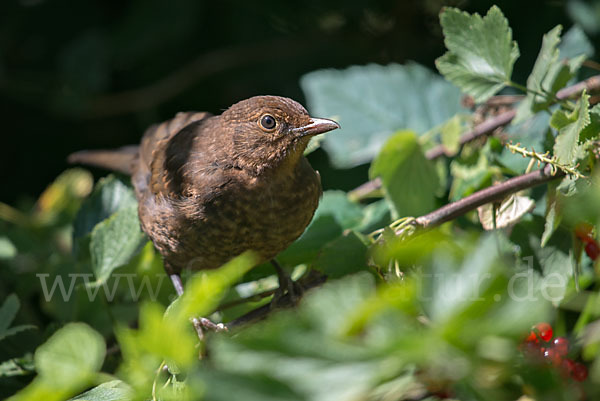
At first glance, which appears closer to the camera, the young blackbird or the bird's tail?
the young blackbird

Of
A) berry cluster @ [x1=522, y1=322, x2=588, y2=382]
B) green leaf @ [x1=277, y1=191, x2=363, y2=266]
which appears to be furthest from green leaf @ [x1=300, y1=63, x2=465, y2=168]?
berry cluster @ [x1=522, y1=322, x2=588, y2=382]

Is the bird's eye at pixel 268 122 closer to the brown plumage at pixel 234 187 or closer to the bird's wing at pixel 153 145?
the brown plumage at pixel 234 187

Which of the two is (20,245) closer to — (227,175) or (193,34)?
(227,175)

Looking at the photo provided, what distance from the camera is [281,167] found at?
2070mm

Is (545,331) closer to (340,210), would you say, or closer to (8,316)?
(340,210)

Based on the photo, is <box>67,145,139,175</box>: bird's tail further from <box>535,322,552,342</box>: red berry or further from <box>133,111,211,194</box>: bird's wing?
<box>535,322,552,342</box>: red berry

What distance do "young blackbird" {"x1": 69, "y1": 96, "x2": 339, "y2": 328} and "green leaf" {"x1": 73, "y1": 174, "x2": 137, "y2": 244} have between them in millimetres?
78

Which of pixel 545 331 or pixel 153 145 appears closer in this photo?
pixel 545 331

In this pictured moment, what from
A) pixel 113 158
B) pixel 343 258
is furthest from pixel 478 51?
pixel 113 158

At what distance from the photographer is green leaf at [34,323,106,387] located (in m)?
0.90

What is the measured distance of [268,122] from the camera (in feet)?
Result: 6.91

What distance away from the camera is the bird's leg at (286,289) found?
1.70 metres

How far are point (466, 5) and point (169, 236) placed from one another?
1753mm

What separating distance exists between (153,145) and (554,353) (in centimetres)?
168
